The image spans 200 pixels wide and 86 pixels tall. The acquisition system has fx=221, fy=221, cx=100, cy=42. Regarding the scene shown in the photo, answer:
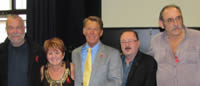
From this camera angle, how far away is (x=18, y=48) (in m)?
2.58

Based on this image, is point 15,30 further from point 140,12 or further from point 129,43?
point 140,12

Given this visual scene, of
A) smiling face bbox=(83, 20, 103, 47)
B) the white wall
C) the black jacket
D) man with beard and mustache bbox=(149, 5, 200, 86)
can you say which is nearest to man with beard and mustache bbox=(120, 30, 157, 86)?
man with beard and mustache bbox=(149, 5, 200, 86)

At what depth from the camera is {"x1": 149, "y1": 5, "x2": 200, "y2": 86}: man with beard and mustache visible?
2.23 meters

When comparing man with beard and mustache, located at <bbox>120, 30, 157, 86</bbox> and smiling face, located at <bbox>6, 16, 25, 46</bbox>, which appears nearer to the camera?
man with beard and mustache, located at <bbox>120, 30, 157, 86</bbox>

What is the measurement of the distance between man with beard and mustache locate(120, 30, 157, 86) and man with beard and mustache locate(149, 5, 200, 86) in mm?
141

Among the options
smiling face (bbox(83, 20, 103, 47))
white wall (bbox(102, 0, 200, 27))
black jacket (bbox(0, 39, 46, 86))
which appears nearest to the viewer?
smiling face (bbox(83, 20, 103, 47))

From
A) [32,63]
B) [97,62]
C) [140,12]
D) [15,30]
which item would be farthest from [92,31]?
[140,12]

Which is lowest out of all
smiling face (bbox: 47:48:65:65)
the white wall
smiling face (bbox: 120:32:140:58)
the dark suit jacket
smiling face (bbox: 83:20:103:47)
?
the dark suit jacket

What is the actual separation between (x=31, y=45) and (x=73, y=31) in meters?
1.82

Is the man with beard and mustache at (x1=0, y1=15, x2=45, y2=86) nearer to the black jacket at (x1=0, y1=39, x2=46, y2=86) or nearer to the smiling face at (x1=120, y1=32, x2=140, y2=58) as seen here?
the black jacket at (x1=0, y1=39, x2=46, y2=86)

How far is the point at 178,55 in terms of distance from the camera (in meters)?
2.27

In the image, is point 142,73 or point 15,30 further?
point 15,30

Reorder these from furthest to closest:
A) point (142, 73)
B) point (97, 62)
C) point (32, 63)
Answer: point (32, 63) → point (97, 62) → point (142, 73)

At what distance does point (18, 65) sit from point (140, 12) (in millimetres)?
2586
